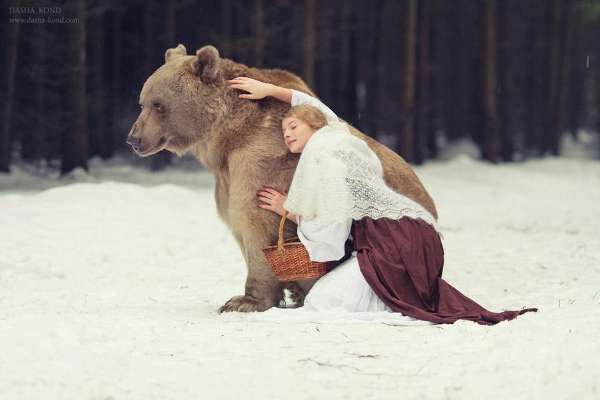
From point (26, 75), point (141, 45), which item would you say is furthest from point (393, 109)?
point (26, 75)

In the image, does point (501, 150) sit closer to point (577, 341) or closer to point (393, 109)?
point (393, 109)

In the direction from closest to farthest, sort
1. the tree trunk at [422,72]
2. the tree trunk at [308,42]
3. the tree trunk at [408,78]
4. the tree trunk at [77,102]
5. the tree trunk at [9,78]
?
the tree trunk at [77,102] < the tree trunk at [9,78] < the tree trunk at [308,42] < the tree trunk at [408,78] < the tree trunk at [422,72]

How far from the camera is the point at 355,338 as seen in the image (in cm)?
445

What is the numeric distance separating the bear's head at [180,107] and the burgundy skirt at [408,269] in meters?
1.30

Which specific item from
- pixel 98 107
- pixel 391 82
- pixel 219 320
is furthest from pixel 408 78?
pixel 219 320

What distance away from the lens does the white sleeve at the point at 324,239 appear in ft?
16.5

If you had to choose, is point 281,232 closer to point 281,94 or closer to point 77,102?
point 281,94

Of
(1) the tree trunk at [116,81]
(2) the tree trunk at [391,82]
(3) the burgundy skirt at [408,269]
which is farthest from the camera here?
(2) the tree trunk at [391,82]

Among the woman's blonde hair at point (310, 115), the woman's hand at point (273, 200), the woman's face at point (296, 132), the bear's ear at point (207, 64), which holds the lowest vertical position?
the woman's hand at point (273, 200)

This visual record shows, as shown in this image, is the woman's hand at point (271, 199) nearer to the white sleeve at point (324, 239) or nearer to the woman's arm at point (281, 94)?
the white sleeve at point (324, 239)

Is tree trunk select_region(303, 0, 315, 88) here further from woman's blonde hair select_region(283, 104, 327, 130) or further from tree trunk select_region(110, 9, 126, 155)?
woman's blonde hair select_region(283, 104, 327, 130)

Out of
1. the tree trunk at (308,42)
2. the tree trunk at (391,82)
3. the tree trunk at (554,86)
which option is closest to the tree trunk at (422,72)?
the tree trunk at (391,82)

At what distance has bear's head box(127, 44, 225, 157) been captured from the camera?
5.57 m

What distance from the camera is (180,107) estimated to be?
558 centimetres
